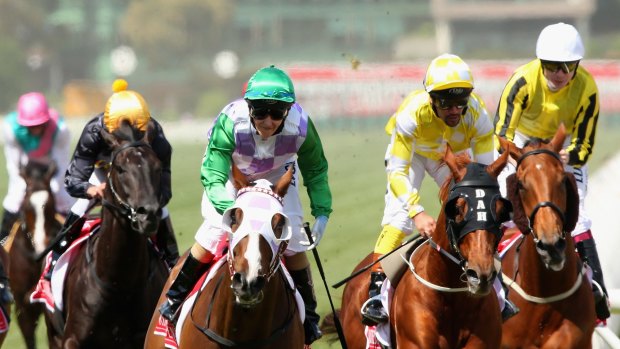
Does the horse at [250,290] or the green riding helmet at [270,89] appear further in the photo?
the green riding helmet at [270,89]

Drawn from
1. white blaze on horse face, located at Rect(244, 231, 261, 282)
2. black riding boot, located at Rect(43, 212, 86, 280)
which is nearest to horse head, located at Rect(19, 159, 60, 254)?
black riding boot, located at Rect(43, 212, 86, 280)

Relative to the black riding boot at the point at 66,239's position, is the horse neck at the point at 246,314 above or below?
above

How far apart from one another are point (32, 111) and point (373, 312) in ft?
12.9

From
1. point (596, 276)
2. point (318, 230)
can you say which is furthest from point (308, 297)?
point (596, 276)

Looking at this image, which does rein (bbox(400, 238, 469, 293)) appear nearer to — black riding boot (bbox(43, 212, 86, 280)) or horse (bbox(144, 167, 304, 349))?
horse (bbox(144, 167, 304, 349))

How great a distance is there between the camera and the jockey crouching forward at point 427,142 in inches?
237

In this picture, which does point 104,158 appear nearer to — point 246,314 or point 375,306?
point 375,306

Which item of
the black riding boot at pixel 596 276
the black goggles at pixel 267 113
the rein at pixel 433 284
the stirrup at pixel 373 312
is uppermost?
the black goggles at pixel 267 113

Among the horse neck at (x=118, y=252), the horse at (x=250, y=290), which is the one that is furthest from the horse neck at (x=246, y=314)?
the horse neck at (x=118, y=252)

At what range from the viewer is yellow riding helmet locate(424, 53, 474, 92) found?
5969 mm

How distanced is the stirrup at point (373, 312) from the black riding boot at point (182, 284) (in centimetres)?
98

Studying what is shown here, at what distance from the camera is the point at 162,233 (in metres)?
7.32

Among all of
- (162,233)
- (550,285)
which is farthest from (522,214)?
(162,233)

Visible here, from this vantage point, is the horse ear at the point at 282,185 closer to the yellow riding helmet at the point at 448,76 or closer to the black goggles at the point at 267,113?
the black goggles at the point at 267,113
